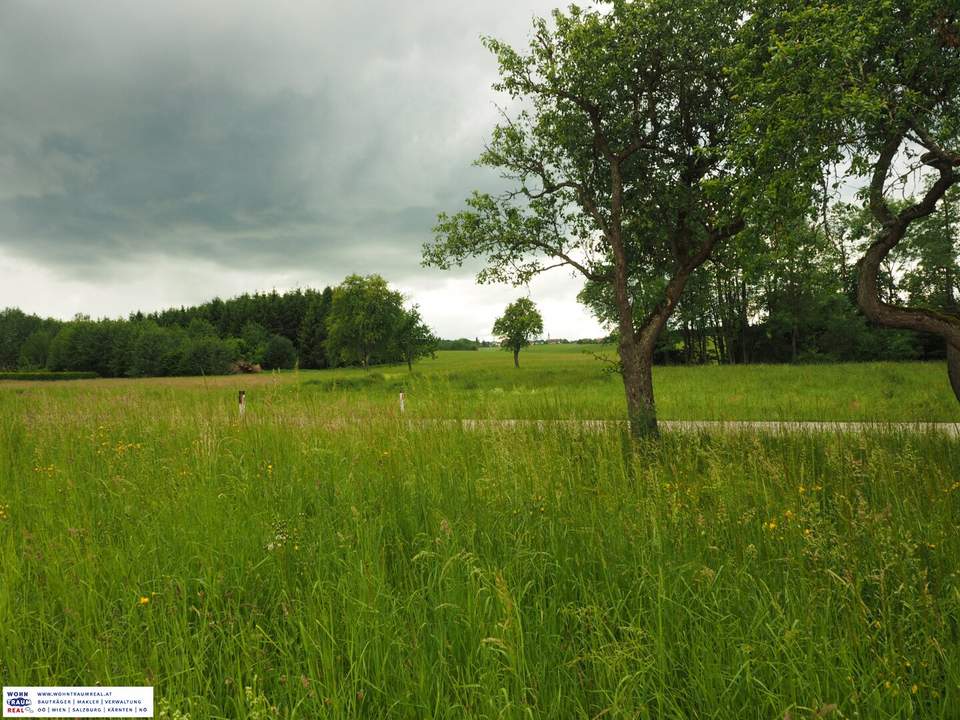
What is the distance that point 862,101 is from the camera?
18.1ft

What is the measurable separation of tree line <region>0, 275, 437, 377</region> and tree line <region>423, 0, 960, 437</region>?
1958 cm

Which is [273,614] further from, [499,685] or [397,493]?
[397,493]

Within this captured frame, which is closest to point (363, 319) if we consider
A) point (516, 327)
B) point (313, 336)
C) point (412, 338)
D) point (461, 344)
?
point (412, 338)

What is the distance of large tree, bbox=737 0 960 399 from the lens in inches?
234

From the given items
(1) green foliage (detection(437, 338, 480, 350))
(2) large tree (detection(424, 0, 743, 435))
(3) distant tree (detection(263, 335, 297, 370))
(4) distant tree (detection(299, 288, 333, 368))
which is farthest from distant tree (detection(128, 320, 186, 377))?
(1) green foliage (detection(437, 338, 480, 350))

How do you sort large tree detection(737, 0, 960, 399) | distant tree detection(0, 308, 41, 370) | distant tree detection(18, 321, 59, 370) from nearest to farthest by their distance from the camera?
large tree detection(737, 0, 960, 399) → distant tree detection(18, 321, 59, 370) → distant tree detection(0, 308, 41, 370)

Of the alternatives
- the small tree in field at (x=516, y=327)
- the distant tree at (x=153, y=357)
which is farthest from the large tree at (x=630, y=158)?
the distant tree at (x=153, y=357)

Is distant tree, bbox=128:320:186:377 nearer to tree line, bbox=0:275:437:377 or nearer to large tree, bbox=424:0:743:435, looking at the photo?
tree line, bbox=0:275:437:377

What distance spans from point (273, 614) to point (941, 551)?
15.2 feet

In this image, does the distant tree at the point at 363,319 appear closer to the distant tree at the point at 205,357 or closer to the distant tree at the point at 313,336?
the distant tree at the point at 205,357

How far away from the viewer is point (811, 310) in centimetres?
4359

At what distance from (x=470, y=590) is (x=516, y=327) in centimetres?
6074

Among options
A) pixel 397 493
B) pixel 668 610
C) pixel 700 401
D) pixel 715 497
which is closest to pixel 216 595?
pixel 397 493

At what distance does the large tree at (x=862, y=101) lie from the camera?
5.95 m
